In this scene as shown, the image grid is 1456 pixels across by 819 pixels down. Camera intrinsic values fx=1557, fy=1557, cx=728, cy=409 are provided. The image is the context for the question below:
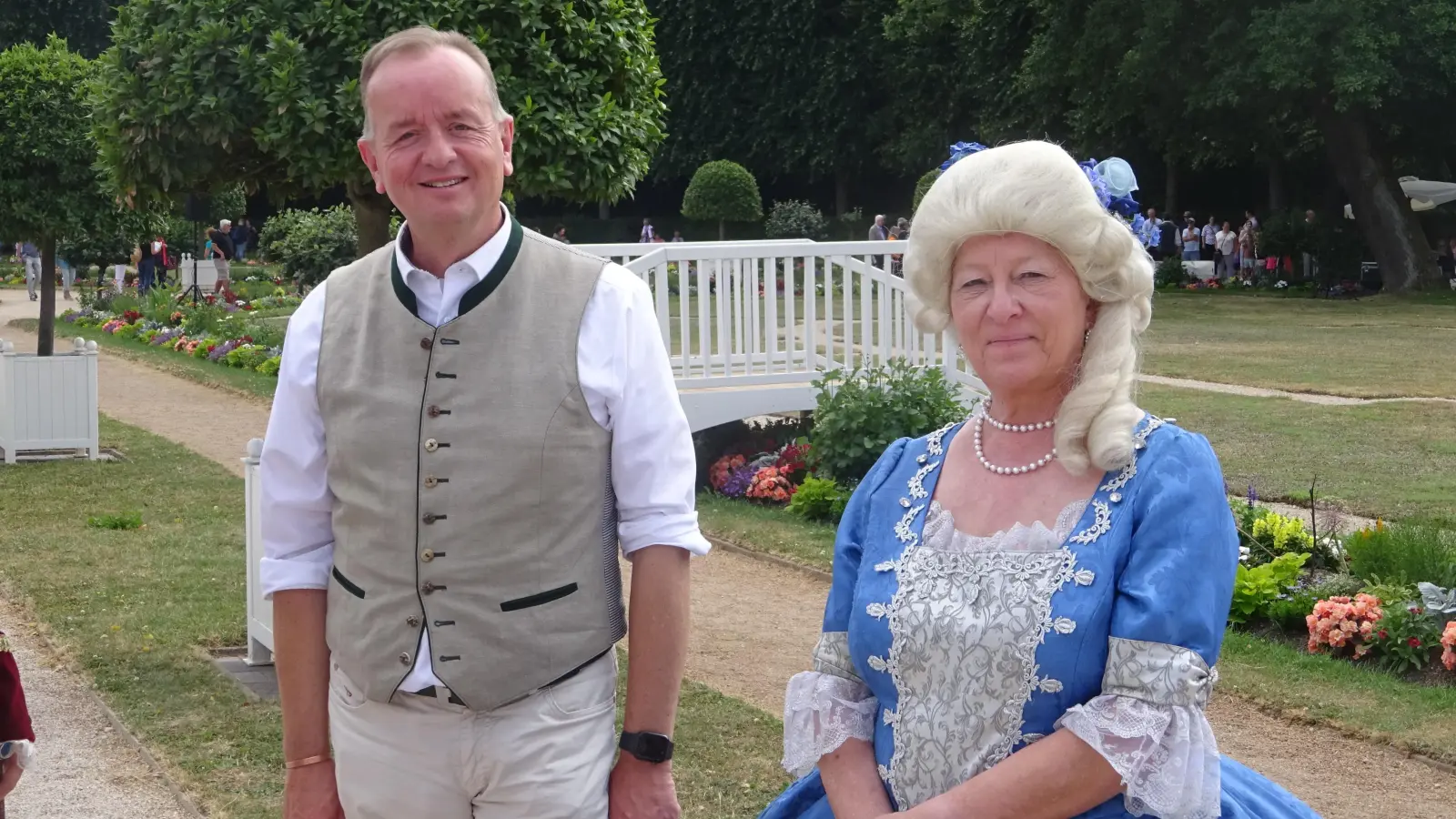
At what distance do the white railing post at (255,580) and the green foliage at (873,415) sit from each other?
3.77 meters

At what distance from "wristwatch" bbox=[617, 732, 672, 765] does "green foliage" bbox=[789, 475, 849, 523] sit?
6183 mm

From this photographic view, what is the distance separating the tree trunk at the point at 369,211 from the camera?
18.7ft

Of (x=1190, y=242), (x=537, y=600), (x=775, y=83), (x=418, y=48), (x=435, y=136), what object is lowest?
(x=537, y=600)

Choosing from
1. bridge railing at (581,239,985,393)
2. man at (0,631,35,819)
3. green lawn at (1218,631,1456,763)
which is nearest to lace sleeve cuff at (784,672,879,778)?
man at (0,631,35,819)

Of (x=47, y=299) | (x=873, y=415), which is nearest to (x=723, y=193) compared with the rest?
(x=47, y=299)

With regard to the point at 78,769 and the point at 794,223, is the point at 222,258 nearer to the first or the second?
the point at 794,223

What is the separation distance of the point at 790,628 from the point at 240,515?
3.88 m

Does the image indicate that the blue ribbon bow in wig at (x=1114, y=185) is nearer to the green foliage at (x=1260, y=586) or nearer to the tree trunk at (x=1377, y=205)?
the green foliage at (x=1260, y=586)

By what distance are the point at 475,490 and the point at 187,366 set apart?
52.5 ft

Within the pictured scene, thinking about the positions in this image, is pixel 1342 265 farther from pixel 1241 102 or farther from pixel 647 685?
pixel 647 685

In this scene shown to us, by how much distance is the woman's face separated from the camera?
204 centimetres

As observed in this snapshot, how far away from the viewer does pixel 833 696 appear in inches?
85.9

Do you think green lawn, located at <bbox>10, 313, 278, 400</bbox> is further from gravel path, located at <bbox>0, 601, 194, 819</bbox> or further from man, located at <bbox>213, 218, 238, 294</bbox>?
gravel path, located at <bbox>0, 601, 194, 819</bbox>

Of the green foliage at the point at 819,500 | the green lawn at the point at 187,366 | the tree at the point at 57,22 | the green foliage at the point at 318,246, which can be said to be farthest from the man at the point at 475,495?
the tree at the point at 57,22
